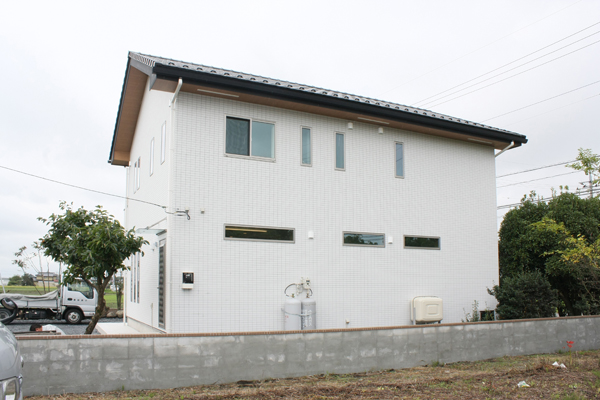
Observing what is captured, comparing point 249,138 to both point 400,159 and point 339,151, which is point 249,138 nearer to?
point 339,151

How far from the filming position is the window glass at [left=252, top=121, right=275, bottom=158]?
1115 centimetres

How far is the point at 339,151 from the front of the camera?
40.2 feet

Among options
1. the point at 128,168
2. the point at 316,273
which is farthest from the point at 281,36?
the point at 128,168

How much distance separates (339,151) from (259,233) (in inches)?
117

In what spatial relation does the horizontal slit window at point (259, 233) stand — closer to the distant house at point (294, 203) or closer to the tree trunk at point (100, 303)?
the distant house at point (294, 203)

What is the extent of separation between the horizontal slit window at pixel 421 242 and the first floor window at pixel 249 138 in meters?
4.28

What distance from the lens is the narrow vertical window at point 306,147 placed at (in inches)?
463

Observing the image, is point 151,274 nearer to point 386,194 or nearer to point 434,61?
point 386,194

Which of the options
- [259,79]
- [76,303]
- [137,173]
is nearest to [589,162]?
[259,79]

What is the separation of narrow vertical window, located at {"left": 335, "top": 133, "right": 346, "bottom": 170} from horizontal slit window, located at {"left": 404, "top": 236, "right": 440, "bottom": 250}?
8.46 feet

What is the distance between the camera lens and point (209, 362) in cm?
756

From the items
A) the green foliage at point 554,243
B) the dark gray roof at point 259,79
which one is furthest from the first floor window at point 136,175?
the green foliage at point 554,243

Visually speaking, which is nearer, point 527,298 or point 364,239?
point 364,239

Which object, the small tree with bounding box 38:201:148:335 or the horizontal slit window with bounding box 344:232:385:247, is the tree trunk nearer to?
the small tree with bounding box 38:201:148:335
